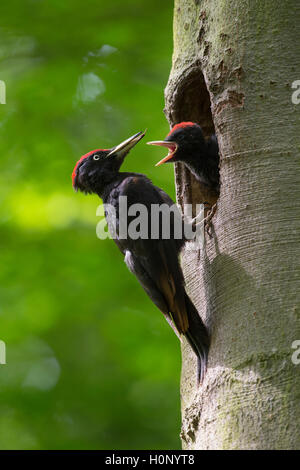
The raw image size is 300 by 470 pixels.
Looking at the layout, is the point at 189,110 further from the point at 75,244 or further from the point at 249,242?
the point at 75,244

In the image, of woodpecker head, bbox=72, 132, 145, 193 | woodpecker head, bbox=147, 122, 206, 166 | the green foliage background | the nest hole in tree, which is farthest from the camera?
the green foliage background

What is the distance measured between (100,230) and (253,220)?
226 centimetres

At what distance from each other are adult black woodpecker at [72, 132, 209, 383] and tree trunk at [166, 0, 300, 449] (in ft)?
0.24

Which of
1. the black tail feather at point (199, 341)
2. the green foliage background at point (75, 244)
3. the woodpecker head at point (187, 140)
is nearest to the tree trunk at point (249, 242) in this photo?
the black tail feather at point (199, 341)

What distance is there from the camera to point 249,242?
272cm

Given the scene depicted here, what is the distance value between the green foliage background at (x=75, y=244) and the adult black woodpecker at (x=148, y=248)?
3.74 feet

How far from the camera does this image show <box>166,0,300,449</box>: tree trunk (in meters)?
2.41

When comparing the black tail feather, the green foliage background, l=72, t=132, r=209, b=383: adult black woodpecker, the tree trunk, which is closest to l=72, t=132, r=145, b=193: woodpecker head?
l=72, t=132, r=209, b=383: adult black woodpecker

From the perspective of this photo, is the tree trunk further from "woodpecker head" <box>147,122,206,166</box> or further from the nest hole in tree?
"woodpecker head" <box>147,122,206,166</box>

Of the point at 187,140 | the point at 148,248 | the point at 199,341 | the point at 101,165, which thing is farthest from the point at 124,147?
the point at 199,341

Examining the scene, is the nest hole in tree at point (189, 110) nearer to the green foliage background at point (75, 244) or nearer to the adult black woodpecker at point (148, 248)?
the adult black woodpecker at point (148, 248)
